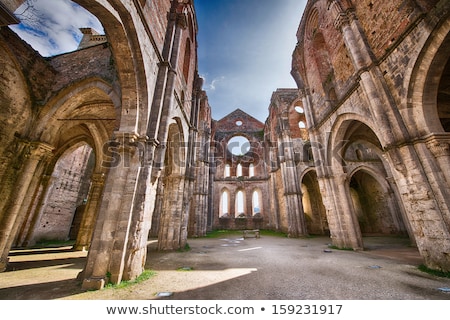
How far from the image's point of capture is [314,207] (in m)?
18.7

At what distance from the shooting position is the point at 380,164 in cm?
1534

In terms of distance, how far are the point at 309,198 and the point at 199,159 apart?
43.2 ft

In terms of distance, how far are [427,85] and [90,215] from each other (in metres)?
15.0

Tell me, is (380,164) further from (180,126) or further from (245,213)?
(180,126)

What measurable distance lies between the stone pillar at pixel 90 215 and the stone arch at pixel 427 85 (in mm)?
13655

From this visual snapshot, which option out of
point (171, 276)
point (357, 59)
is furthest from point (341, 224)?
point (171, 276)

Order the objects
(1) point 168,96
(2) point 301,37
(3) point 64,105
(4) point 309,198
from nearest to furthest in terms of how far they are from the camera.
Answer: (1) point 168,96 → (3) point 64,105 → (2) point 301,37 → (4) point 309,198

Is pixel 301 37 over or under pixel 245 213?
over

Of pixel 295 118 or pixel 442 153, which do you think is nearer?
pixel 442 153

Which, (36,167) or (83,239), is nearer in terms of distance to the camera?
(36,167)

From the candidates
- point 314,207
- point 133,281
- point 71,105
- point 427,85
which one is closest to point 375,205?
point 314,207

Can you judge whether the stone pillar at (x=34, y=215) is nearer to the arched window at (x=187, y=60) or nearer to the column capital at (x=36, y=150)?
the column capital at (x=36, y=150)

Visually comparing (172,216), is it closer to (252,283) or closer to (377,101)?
(252,283)

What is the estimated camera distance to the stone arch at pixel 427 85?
4488 millimetres
